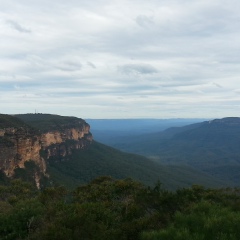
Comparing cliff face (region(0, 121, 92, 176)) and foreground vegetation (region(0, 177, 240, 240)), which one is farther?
cliff face (region(0, 121, 92, 176))

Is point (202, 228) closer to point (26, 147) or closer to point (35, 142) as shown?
point (26, 147)

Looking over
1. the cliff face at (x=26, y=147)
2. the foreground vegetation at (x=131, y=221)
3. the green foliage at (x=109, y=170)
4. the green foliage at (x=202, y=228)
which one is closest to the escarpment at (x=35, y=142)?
the cliff face at (x=26, y=147)

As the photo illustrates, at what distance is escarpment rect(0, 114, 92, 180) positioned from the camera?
232 feet

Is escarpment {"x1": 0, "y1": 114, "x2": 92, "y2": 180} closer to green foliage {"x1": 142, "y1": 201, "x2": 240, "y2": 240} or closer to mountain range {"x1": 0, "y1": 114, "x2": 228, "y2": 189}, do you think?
mountain range {"x1": 0, "y1": 114, "x2": 228, "y2": 189}

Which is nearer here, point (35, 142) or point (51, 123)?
point (35, 142)

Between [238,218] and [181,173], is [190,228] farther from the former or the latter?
[181,173]

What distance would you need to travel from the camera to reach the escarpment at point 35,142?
232 ft

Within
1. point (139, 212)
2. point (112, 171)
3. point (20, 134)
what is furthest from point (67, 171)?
point (139, 212)

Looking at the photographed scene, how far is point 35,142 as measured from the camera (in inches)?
3216

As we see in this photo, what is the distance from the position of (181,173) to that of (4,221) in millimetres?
120425

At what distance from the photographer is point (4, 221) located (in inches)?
688

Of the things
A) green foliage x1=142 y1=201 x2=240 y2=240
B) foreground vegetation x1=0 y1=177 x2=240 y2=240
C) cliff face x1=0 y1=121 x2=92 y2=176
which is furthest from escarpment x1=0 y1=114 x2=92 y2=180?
green foliage x1=142 y1=201 x2=240 y2=240

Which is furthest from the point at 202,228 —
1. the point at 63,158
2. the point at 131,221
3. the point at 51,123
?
the point at 51,123

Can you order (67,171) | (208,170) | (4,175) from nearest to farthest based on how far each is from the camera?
(4,175) → (67,171) → (208,170)
